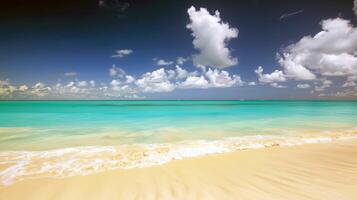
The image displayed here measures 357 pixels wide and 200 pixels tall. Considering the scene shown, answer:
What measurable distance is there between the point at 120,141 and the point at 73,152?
2.13m

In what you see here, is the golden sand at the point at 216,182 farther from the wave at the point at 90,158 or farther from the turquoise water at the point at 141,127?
the turquoise water at the point at 141,127

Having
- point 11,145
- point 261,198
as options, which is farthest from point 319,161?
point 11,145

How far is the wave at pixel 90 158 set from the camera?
451 cm

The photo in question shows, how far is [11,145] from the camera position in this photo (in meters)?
7.38

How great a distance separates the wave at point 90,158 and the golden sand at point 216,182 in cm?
41

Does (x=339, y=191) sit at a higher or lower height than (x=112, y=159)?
higher

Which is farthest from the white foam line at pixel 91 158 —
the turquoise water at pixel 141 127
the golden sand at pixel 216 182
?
the turquoise water at pixel 141 127

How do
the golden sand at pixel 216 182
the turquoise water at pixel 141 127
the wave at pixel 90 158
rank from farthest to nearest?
1. the turquoise water at pixel 141 127
2. the wave at pixel 90 158
3. the golden sand at pixel 216 182

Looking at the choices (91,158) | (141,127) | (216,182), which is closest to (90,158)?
(91,158)

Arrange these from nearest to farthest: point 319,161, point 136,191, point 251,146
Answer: point 136,191, point 319,161, point 251,146

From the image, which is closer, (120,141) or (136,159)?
(136,159)

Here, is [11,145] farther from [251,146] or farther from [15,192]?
[251,146]

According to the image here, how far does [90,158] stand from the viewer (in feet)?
18.5

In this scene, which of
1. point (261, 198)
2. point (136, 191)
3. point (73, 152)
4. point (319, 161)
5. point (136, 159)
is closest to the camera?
point (261, 198)
